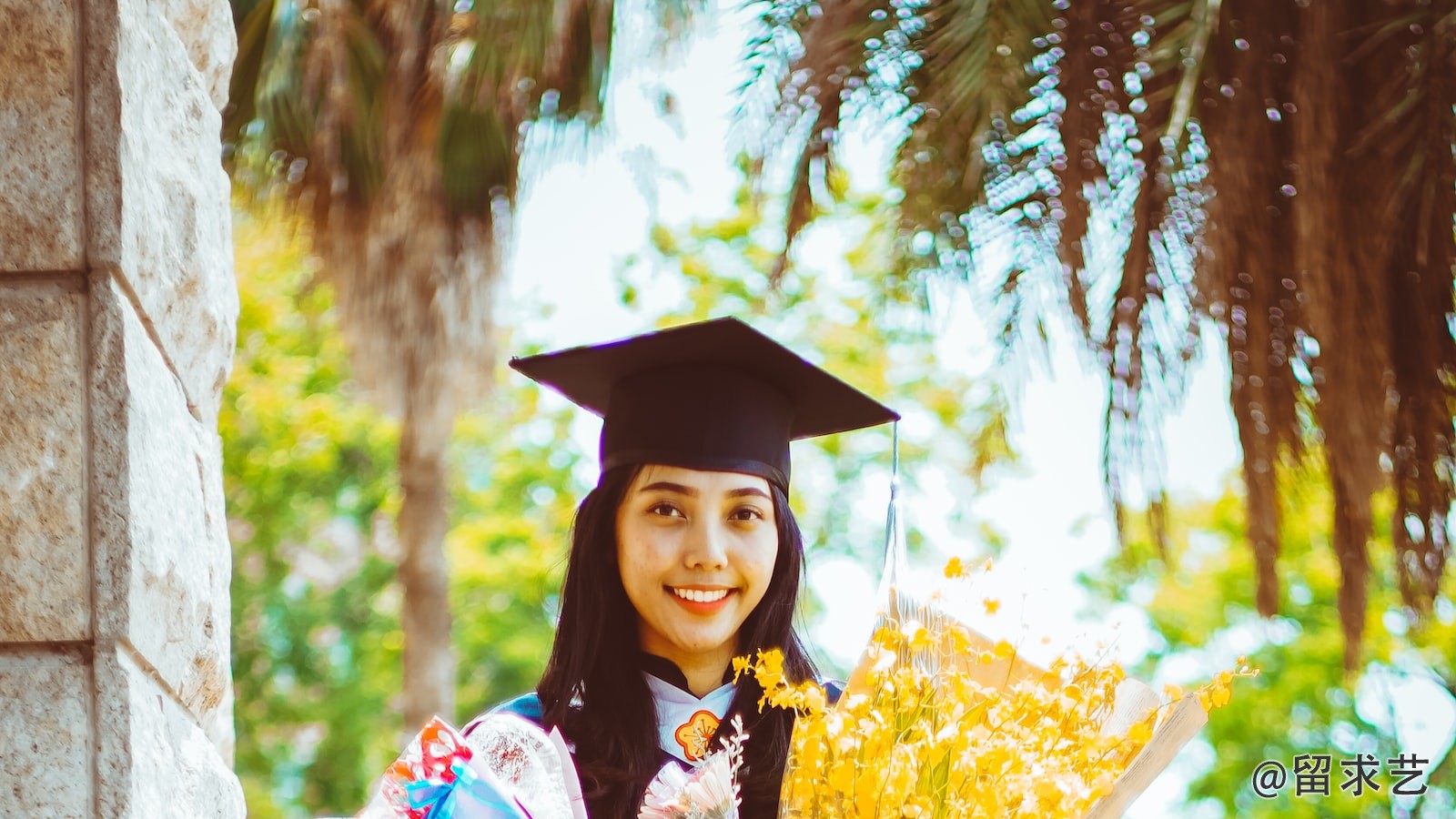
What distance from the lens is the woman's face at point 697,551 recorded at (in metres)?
2.54

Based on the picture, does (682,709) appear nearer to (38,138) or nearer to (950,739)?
(950,739)

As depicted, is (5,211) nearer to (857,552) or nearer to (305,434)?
(857,552)

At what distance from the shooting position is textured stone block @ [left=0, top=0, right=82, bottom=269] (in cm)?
150

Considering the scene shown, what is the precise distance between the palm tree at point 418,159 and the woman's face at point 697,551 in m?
3.23

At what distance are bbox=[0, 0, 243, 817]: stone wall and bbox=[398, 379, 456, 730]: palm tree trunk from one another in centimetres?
742

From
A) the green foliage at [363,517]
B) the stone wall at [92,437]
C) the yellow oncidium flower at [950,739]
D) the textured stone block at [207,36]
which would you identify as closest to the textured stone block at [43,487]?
the stone wall at [92,437]

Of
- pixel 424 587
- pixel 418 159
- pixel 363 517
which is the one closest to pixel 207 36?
pixel 418 159

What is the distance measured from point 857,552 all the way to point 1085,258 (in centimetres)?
1106

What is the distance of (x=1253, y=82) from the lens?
9.94ft

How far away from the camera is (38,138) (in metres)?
1.51

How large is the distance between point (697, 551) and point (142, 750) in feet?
3.90

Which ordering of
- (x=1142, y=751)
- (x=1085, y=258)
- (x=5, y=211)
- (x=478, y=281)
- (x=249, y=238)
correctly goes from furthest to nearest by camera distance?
(x=249, y=238) → (x=478, y=281) → (x=1085, y=258) → (x=1142, y=751) → (x=5, y=211)

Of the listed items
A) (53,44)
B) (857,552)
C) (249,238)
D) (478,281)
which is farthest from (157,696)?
(857,552)

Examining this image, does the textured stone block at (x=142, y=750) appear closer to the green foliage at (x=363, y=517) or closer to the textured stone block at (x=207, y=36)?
the textured stone block at (x=207, y=36)
